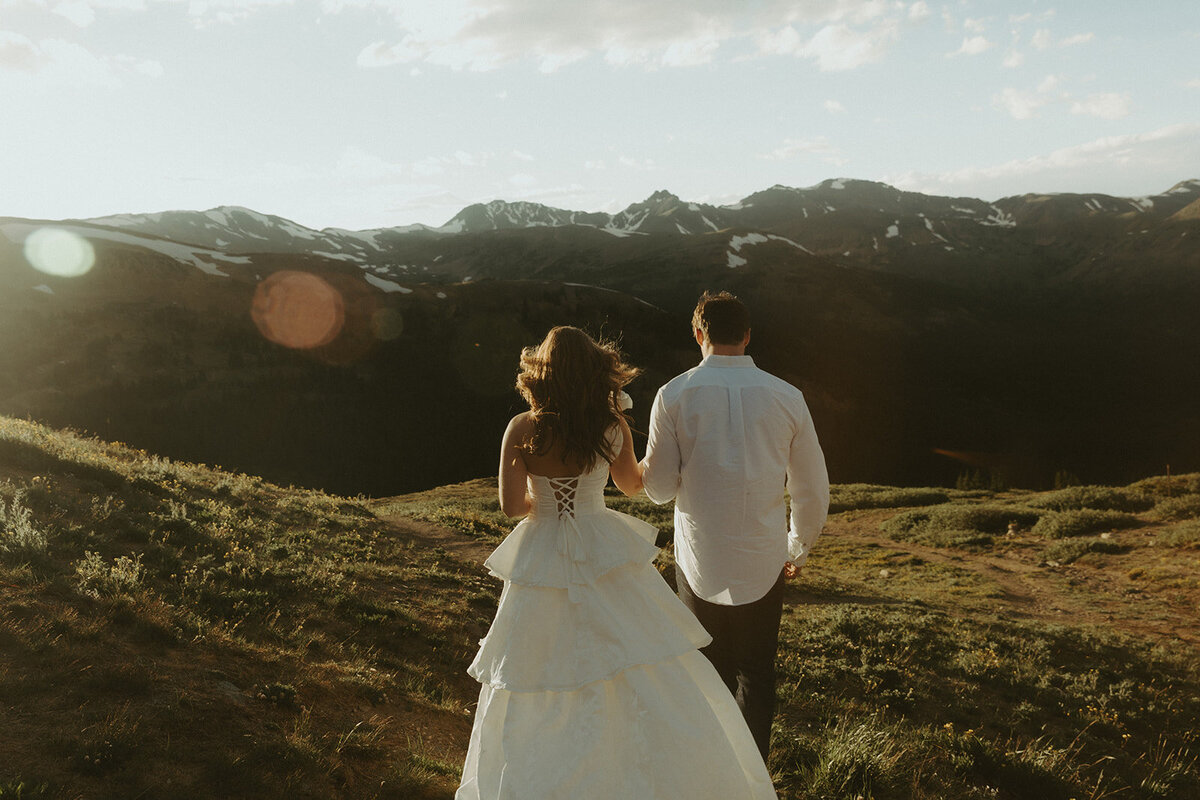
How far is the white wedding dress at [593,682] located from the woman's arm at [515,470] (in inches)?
3.9

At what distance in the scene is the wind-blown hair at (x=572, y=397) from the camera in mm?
3379

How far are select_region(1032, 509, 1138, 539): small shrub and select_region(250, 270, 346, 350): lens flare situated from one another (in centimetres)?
5104

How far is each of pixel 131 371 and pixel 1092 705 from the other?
2031 inches

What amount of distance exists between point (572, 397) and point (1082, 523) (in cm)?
1914

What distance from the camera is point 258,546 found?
8461mm

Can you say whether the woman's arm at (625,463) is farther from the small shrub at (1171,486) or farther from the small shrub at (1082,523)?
the small shrub at (1171,486)

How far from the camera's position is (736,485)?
3396 millimetres

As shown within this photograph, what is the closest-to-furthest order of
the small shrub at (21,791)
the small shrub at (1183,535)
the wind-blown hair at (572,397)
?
the small shrub at (21,791) → the wind-blown hair at (572,397) → the small shrub at (1183,535)

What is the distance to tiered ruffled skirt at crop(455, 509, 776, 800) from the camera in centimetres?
307

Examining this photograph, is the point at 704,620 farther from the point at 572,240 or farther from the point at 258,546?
the point at 572,240

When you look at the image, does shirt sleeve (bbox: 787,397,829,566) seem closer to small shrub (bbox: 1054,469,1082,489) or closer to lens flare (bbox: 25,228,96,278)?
small shrub (bbox: 1054,469,1082,489)

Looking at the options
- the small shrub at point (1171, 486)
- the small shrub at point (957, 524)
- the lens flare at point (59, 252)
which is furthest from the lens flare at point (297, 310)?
the small shrub at point (1171, 486)

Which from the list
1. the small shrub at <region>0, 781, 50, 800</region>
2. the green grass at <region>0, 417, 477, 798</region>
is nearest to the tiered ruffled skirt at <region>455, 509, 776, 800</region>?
the green grass at <region>0, 417, 477, 798</region>

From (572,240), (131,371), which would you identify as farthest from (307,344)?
(572,240)
